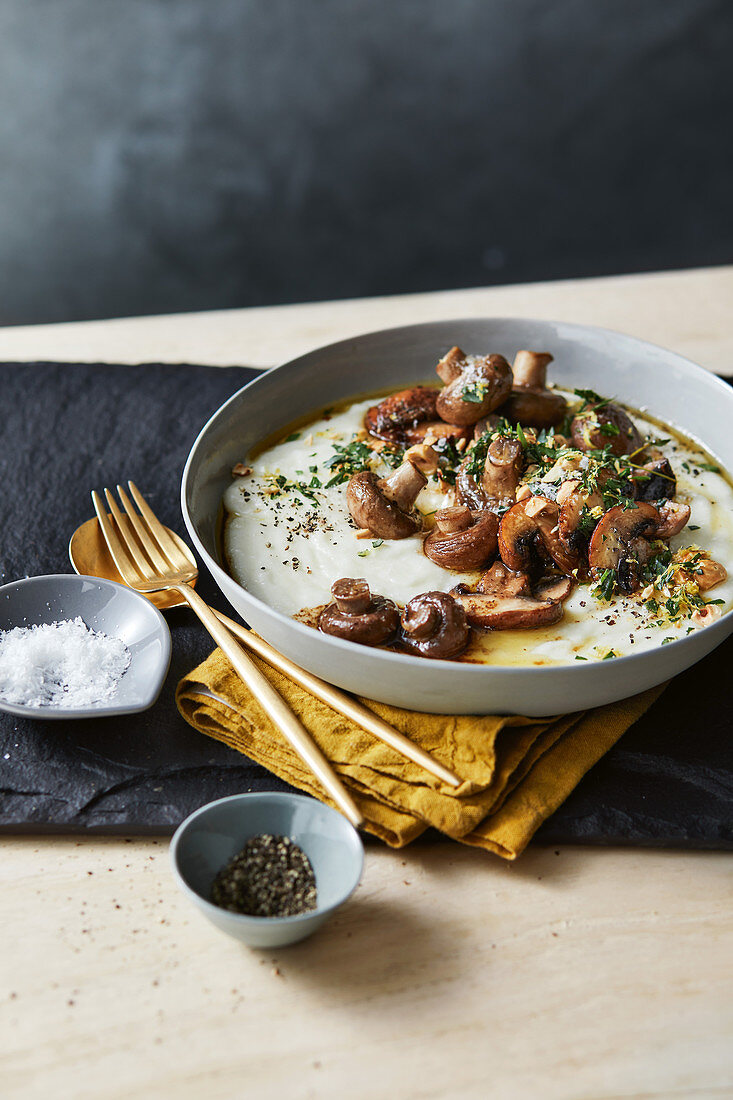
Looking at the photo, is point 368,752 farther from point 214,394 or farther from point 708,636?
point 214,394

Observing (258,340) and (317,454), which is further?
(258,340)

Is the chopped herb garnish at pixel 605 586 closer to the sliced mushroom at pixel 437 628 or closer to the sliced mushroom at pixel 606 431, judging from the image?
the sliced mushroom at pixel 437 628

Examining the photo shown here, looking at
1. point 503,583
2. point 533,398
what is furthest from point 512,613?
point 533,398

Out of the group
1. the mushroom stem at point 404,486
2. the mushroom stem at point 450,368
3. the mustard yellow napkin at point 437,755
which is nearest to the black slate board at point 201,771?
the mustard yellow napkin at point 437,755

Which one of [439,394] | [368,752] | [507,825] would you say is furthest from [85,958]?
[439,394]

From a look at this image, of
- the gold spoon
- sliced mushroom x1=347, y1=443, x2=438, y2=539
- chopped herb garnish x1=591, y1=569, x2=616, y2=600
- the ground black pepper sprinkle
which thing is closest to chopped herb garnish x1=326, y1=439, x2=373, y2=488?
sliced mushroom x1=347, y1=443, x2=438, y2=539
